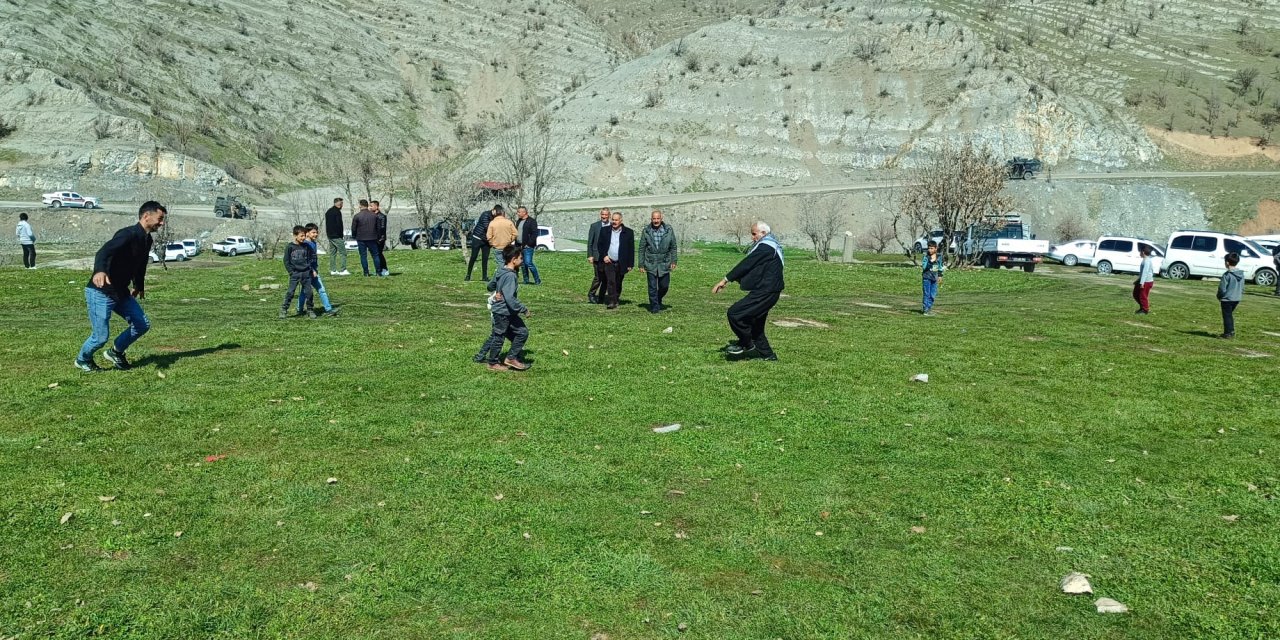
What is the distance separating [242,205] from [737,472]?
208 ft

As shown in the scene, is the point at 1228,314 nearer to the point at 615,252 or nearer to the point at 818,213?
the point at 615,252

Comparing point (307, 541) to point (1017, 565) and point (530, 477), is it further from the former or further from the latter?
point (1017, 565)

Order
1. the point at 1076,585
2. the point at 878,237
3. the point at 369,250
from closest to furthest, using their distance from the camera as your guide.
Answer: the point at 1076,585 → the point at 369,250 → the point at 878,237

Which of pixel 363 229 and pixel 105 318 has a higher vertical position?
pixel 363 229

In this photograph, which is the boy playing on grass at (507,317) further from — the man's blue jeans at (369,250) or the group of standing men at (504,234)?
the man's blue jeans at (369,250)

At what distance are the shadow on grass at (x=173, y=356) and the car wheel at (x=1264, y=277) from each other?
3772cm

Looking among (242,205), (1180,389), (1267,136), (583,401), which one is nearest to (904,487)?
(583,401)

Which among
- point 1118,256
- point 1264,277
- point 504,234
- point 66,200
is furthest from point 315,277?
point 66,200

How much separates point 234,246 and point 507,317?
48.2 m

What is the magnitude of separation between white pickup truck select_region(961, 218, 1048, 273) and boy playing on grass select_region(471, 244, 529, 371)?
32464 mm

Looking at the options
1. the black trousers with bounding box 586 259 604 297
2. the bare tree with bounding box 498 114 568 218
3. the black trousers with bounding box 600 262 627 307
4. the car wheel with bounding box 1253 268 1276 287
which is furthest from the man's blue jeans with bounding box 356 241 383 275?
the bare tree with bounding box 498 114 568 218

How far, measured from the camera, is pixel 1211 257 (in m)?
36.2

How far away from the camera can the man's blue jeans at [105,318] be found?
10.7 meters

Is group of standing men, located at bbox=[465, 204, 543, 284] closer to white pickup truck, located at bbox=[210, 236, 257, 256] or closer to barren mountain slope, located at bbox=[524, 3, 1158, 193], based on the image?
white pickup truck, located at bbox=[210, 236, 257, 256]
